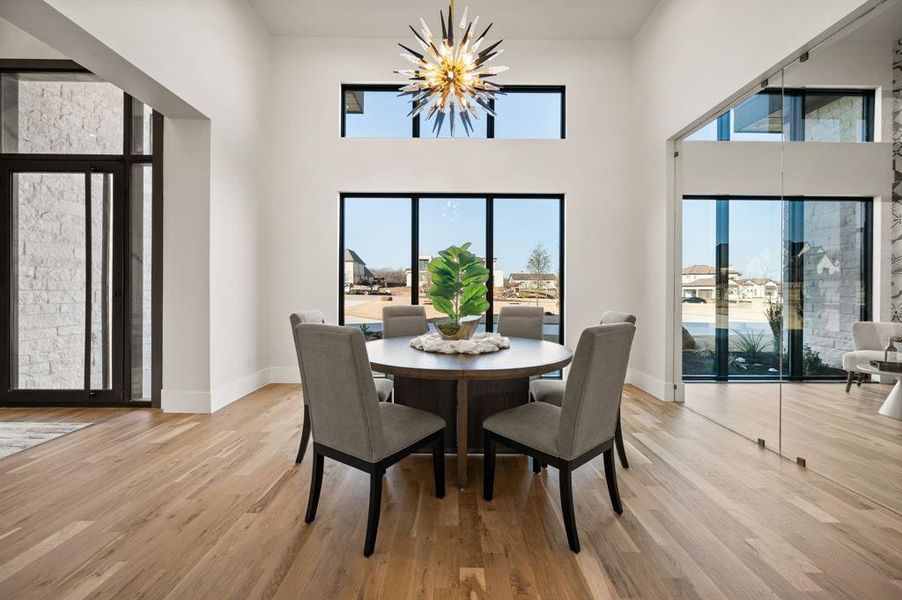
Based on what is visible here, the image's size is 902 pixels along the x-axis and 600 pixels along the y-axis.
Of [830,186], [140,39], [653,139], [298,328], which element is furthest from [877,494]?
[140,39]

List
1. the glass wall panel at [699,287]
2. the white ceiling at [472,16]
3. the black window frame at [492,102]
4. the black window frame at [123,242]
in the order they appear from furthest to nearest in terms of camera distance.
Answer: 1. the black window frame at [492,102]
2. the white ceiling at [472,16]
3. the black window frame at [123,242]
4. the glass wall panel at [699,287]

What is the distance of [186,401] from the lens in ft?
12.1

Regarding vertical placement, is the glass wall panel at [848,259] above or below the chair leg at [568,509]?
above

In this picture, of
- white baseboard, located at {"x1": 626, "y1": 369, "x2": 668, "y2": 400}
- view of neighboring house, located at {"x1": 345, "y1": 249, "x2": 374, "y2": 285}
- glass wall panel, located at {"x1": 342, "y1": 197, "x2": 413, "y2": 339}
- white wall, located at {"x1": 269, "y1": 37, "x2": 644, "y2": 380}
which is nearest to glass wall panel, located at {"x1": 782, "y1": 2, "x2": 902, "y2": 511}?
white baseboard, located at {"x1": 626, "y1": 369, "x2": 668, "y2": 400}

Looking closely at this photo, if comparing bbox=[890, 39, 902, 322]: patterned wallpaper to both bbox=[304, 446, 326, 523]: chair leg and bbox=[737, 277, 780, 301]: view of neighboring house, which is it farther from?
bbox=[304, 446, 326, 523]: chair leg

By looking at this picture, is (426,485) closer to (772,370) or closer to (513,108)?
(772,370)

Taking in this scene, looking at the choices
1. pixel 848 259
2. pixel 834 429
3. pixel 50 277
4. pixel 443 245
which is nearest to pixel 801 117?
pixel 848 259

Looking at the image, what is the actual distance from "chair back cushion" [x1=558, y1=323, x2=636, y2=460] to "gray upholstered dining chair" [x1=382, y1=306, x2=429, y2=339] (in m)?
1.94

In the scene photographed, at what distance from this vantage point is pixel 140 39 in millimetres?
2795

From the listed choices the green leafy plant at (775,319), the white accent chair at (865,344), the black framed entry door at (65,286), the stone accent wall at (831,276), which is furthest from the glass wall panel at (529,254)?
the black framed entry door at (65,286)

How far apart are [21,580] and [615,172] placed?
5.50 metres

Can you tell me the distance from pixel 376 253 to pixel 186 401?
8.10 feet

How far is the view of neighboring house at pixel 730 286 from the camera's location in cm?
305

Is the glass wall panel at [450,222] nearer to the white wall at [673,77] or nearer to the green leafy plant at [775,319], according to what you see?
the white wall at [673,77]
